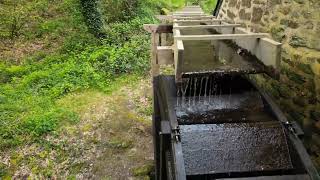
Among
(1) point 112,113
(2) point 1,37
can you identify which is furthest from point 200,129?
(2) point 1,37

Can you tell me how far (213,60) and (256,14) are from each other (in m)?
1.27

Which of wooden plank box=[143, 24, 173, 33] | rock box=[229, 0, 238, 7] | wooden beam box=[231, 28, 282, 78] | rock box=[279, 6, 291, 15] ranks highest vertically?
rock box=[229, 0, 238, 7]

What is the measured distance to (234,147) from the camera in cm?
373

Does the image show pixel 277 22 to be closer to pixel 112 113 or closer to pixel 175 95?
pixel 175 95

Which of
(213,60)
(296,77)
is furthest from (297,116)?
(213,60)

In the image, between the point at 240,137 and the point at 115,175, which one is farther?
the point at 115,175

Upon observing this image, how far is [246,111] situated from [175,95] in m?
0.92

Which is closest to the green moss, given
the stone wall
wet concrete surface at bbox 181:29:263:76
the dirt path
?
the dirt path

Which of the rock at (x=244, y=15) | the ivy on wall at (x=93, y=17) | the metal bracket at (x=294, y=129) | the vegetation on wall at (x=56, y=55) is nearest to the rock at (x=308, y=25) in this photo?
the metal bracket at (x=294, y=129)

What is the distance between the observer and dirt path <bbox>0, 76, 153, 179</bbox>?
5953mm

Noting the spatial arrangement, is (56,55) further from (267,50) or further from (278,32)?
(267,50)

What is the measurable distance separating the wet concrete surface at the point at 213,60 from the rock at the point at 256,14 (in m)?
0.56

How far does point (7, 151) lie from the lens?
6355mm

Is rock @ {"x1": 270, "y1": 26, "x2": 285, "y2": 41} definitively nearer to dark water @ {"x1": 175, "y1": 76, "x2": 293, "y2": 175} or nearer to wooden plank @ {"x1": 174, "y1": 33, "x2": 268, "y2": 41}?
wooden plank @ {"x1": 174, "y1": 33, "x2": 268, "y2": 41}
